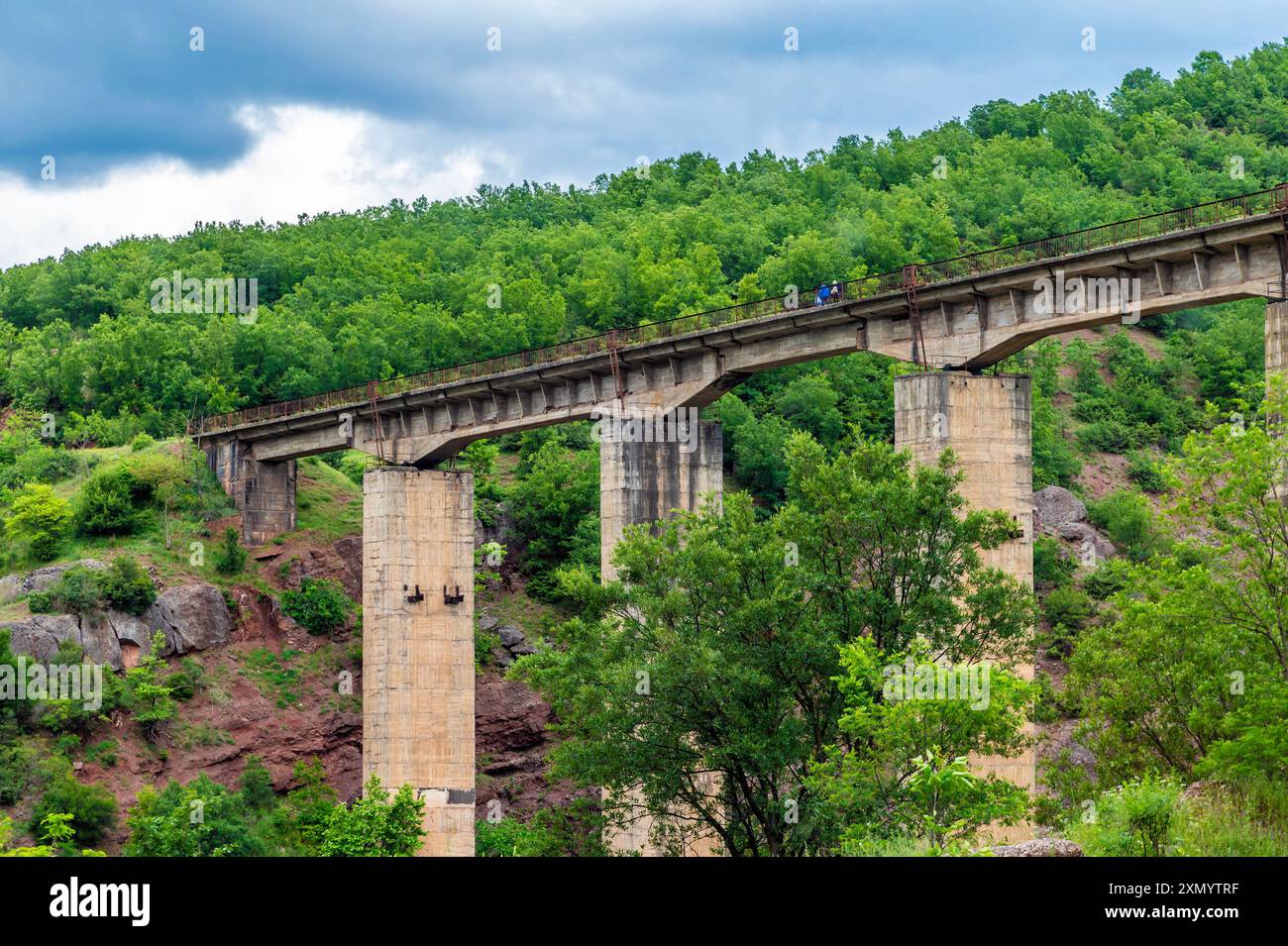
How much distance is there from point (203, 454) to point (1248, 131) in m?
107

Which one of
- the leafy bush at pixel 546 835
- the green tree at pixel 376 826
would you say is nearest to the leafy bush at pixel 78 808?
the green tree at pixel 376 826

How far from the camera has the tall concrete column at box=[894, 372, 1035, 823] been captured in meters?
46.2

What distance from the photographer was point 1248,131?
514 feet

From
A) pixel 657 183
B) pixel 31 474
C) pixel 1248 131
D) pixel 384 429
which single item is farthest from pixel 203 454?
pixel 1248 131

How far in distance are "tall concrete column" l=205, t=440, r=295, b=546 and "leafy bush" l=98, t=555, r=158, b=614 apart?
278 inches

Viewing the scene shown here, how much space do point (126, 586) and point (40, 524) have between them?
5.71m

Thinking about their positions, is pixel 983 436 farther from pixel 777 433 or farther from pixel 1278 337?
pixel 777 433

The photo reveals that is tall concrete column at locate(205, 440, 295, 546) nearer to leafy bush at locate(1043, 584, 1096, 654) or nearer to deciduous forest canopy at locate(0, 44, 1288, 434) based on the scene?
deciduous forest canopy at locate(0, 44, 1288, 434)

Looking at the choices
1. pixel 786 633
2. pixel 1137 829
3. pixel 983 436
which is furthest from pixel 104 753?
pixel 1137 829
